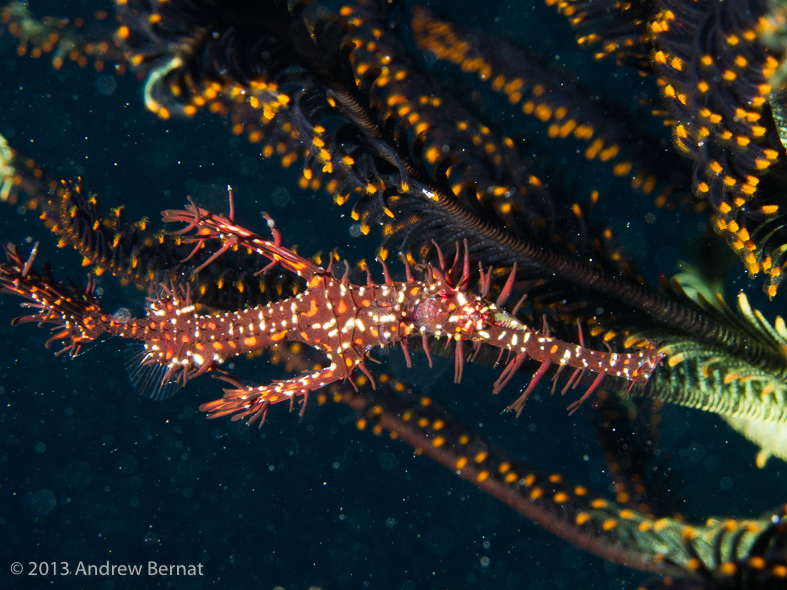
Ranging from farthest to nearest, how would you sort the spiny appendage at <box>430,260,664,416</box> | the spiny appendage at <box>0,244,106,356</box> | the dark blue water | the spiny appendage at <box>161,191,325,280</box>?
the dark blue water < the spiny appendage at <box>0,244,106,356</box> < the spiny appendage at <box>430,260,664,416</box> < the spiny appendage at <box>161,191,325,280</box>

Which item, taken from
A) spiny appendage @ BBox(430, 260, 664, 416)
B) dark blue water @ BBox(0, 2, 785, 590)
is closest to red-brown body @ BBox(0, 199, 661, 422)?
spiny appendage @ BBox(430, 260, 664, 416)

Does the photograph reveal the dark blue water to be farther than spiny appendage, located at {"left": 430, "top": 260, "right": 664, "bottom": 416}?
Yes

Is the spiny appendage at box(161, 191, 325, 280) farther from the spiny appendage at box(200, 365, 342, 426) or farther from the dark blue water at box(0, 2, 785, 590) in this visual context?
the dark blue water at box(0, 2, 785, 590)

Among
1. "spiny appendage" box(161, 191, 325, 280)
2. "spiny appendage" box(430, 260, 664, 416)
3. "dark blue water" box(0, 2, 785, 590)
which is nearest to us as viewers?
"spiny appendage" box(161, 191, 325, 280)

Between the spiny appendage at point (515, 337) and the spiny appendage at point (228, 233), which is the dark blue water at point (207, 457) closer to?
the spiny appendage at point (228, 233)

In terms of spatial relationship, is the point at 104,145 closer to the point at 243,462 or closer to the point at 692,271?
the point at 243,462

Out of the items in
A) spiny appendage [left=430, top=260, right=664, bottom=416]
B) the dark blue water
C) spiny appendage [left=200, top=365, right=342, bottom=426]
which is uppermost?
spiny appendage [left=430, top=260, right=664, bottom=416]

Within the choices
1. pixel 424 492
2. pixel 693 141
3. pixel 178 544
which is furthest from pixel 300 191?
pixel 178 544

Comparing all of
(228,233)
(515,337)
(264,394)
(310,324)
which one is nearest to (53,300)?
(228,233)

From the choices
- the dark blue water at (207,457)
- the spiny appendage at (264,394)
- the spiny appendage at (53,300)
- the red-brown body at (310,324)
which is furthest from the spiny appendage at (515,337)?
the dark blue water at (207,457)
